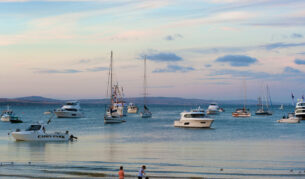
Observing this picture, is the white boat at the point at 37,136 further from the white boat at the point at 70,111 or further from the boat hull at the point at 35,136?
the white boat at the point at 70,111

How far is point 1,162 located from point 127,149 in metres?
17.0

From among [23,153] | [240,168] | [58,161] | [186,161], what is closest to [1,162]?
[58,161]

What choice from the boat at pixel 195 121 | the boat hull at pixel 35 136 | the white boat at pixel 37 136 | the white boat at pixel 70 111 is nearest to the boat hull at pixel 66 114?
the white boat at pixel 70 111

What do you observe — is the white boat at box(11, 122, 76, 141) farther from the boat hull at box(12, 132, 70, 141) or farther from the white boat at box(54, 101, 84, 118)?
the white boat at box(54, 101, 84, 118)

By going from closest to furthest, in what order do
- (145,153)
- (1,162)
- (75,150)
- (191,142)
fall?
(1,162) → (145,153) → (75,150) → (191,142)

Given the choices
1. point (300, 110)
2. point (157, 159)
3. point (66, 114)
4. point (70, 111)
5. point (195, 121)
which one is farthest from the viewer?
point (70, 111)

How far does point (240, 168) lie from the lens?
124ft

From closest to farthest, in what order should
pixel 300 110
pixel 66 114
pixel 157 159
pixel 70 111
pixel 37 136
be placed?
pixel 157 159 → pixel 37 136 → pixel 300 110 → pixel 66 114 → pixel 70 111

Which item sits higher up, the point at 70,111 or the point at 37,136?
the point at 70,111

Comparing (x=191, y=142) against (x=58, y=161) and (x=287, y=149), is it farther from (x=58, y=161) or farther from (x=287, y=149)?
(x=58, y=161)

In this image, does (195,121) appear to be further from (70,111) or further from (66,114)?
(70,111)

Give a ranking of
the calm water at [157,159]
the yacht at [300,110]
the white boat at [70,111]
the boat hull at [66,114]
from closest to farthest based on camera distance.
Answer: the calm water at [157,159]
the yacht at [300,110]
the boat hull at [66,114]
the white boat at [70,111]

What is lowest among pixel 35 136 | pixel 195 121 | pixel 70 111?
pixel 35 136

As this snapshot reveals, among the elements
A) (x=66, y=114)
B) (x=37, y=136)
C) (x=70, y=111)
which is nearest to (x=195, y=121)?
(x=37, y=136)
